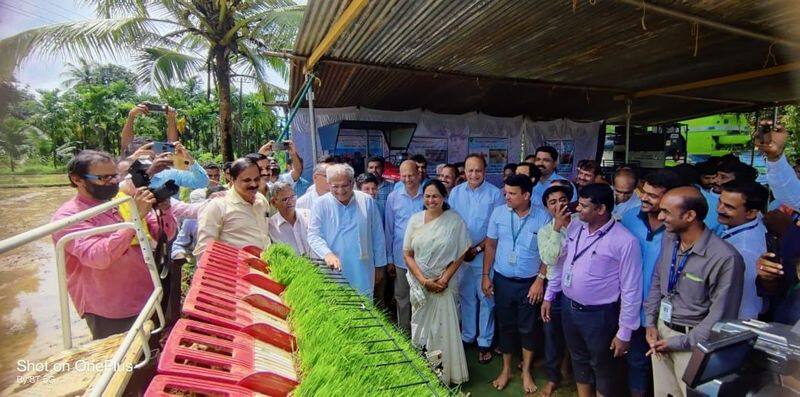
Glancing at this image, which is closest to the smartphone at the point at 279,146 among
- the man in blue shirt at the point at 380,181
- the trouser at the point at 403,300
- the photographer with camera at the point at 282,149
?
the photographer with camera at the point at 282,149

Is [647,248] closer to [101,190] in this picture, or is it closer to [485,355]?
[485,355]

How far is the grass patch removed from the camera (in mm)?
1080

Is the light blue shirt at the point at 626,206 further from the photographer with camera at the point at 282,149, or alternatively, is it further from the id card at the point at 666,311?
the photographer with camera at the point at 282,149

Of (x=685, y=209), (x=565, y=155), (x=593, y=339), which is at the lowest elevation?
(x=593, y=339)

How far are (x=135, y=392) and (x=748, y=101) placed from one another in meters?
11.5

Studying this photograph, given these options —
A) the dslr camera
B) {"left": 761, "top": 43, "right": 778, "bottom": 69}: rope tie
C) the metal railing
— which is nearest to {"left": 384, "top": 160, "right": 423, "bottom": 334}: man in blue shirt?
→ the dslr camera

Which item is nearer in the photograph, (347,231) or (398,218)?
(347,231)

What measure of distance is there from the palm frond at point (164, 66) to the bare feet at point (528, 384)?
1138 cm

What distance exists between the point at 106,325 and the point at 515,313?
3.00 meters

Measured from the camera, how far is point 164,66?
10781 mm

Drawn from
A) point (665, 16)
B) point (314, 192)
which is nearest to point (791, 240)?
point (665, 16)

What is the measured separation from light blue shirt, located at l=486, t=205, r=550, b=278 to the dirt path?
3032mm

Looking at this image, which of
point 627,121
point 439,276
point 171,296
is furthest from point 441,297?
point 627,121

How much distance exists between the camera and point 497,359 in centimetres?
384
